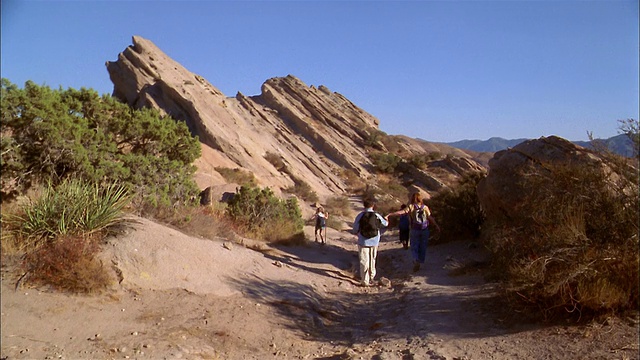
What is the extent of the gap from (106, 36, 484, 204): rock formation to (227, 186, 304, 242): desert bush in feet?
21.8

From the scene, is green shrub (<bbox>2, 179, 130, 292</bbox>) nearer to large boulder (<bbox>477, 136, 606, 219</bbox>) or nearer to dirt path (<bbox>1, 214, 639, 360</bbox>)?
dirt path (<bbox>1, 214, 639, 360</bbox>)

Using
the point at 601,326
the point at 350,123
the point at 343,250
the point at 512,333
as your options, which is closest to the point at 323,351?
the point at 512,333

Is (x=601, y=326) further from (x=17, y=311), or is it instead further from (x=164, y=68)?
(x=164, y=68)

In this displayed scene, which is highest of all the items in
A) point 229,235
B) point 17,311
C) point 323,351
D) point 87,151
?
point 87,151

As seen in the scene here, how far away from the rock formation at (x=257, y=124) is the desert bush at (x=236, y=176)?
0.56 meters

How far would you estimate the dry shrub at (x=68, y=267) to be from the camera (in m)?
7.02

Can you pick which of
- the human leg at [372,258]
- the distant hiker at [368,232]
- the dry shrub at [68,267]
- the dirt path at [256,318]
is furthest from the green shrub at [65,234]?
the human leg at [372,258]

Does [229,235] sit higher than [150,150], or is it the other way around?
[150,150]

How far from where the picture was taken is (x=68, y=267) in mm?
7105

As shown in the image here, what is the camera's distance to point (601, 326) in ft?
17.5

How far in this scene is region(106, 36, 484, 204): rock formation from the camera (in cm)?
2878

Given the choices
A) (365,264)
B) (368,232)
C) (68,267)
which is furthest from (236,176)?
(68,267)

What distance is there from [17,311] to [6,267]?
4.73 ft

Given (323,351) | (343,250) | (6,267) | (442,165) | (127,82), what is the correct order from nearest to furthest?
1. (323,351)
2. (6,267)
3. (343,250)
4. (127,82)
5. (442,165)
